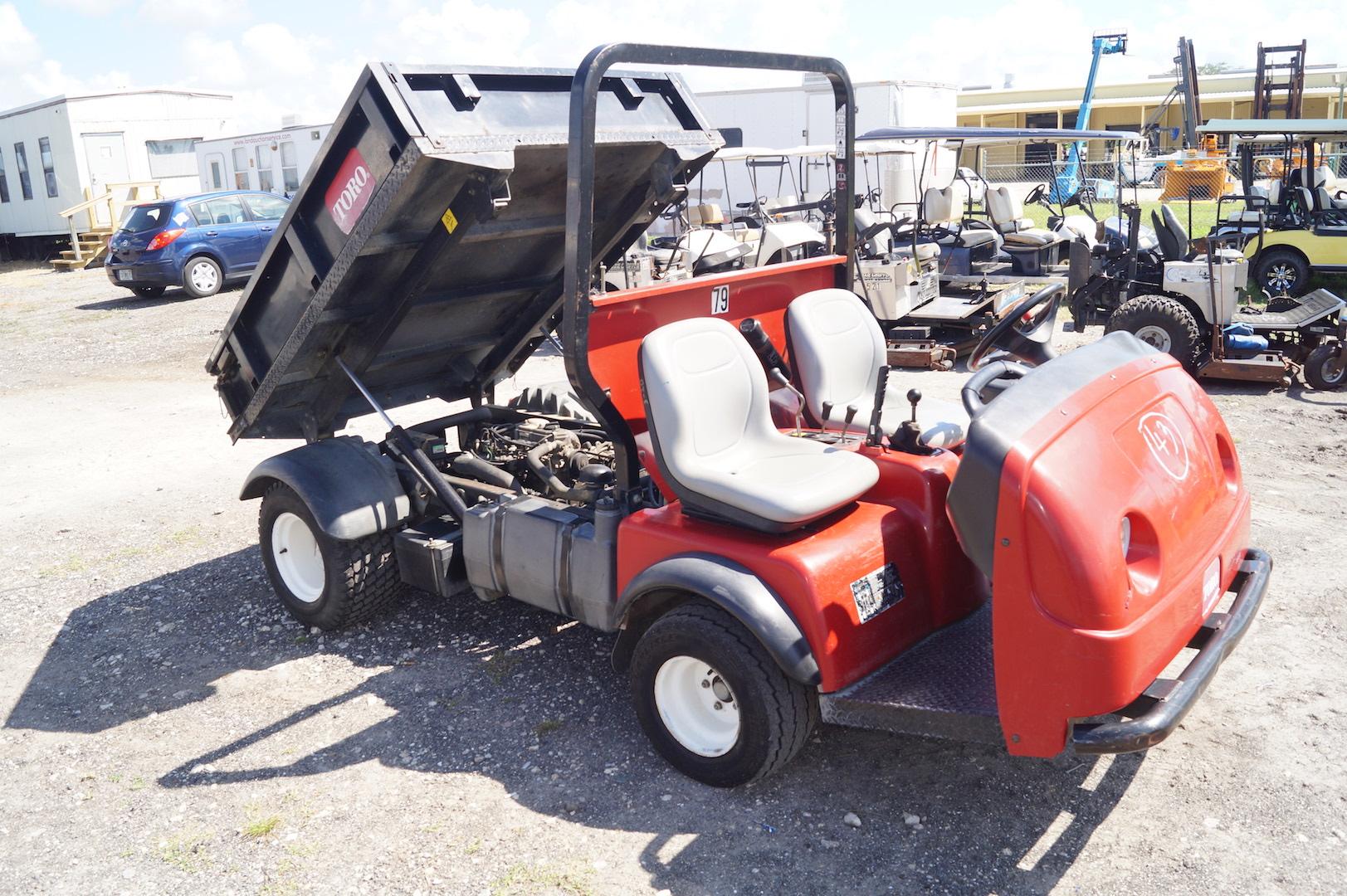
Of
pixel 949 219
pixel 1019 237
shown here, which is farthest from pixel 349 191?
pixel 1019 237

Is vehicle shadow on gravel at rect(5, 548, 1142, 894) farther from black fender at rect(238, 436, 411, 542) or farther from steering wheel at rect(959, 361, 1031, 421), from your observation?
steering wheel at rect(959, 361, 1031, 421)

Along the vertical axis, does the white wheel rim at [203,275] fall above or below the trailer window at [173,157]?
below

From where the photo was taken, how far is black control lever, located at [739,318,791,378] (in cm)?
429

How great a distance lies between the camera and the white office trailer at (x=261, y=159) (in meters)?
23.3

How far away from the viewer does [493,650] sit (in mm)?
4539

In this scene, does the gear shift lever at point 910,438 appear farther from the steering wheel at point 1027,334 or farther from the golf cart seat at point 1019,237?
the golf cart seat at point 1019,237

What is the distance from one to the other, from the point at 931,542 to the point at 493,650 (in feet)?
6.56

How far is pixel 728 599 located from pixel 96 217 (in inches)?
959

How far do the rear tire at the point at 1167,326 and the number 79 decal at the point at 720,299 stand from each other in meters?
5.65

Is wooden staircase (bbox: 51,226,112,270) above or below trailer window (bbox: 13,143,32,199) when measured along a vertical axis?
below

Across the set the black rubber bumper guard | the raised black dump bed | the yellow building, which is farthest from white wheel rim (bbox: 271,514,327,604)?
the yellow building

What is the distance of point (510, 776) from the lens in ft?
11.8

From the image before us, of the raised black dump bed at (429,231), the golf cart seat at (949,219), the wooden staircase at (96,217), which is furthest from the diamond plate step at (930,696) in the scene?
the wooden staircase at (96,217)

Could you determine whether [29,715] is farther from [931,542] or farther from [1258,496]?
[1258,496]
